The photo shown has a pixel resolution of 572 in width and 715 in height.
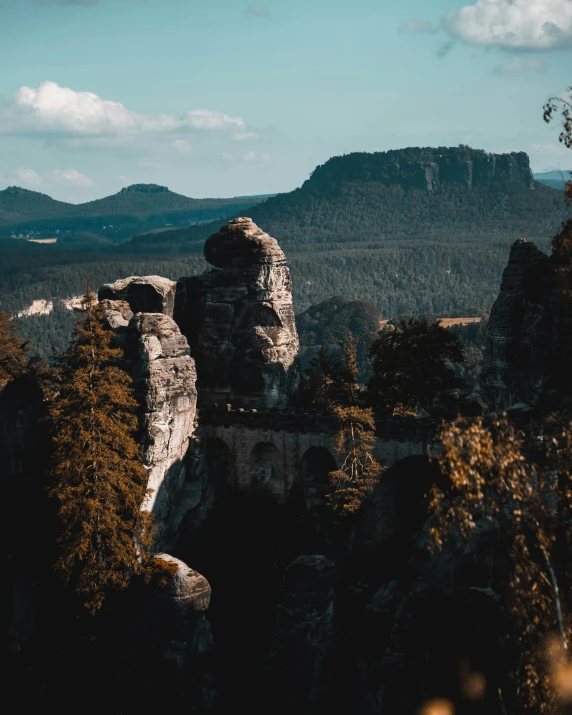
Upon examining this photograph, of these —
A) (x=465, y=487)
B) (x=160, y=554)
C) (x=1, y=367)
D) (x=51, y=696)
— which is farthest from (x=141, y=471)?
(x=465, y=487)

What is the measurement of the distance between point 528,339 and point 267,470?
48.4 ft

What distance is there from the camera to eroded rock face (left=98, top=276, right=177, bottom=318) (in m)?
61.0

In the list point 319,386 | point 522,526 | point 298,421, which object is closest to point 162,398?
point 298,421

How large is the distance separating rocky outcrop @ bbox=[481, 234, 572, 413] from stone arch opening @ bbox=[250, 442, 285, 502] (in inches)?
437

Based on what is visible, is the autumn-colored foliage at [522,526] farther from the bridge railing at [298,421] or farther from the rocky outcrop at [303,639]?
the bridge railing at [298,421]

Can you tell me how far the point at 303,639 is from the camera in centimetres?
4603

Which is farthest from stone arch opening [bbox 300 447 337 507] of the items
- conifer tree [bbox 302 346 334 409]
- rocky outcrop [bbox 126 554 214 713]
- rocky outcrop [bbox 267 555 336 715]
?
rocky outcrop [bbox 126 554 214 713]

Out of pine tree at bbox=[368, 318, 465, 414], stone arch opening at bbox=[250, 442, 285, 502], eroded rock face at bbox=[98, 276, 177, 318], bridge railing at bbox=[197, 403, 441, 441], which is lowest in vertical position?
stone arch opening at bbox=[250, 442, 285, 502]

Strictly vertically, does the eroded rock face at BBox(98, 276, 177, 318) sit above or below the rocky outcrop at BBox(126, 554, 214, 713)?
above

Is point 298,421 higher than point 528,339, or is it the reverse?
point 528,339

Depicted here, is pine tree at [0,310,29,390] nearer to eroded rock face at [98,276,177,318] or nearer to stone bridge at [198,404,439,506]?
eroded rock face at [98,276,177,318]

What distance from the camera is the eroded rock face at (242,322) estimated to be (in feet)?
197

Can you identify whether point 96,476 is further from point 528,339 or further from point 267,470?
point 528,339

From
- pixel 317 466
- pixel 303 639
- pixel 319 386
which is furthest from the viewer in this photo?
pixel 319 386
